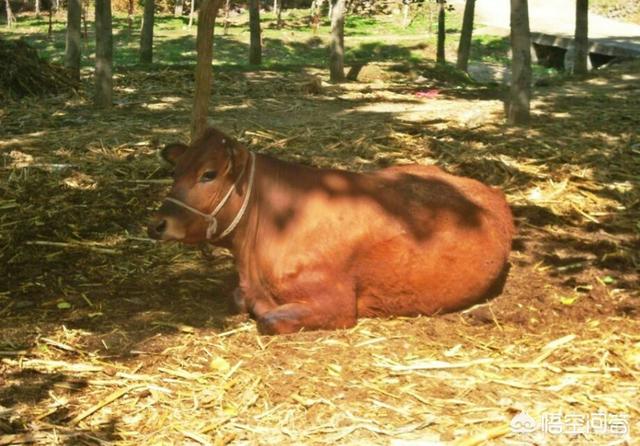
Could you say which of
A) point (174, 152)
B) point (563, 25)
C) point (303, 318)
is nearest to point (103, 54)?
point (174, 152)

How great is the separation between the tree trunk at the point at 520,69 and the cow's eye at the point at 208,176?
7153 millimetres

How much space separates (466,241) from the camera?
7047mm

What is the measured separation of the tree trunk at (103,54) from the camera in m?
13.8

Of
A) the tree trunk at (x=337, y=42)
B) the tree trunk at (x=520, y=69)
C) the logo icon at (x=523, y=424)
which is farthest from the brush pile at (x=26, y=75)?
the logo icon at (x=523, y=424)

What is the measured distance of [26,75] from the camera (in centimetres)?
1634

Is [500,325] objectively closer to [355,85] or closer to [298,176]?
[298,176]

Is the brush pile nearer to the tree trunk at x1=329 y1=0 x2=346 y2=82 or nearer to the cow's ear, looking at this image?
the tree trunk at x1=329 y1=0 x2=346 y2=82

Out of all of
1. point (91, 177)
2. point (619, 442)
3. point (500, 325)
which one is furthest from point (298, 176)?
point (91, 177)

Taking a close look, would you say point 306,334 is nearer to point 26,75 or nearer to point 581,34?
point 26,75

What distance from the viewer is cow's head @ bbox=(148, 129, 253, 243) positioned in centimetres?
656

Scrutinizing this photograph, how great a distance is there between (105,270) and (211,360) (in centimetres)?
224

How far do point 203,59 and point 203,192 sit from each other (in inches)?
105

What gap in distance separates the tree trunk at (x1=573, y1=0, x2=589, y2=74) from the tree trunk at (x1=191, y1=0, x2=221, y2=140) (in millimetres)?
13528

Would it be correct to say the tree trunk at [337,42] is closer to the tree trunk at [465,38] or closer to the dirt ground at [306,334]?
the tree trunk at [465,38]
